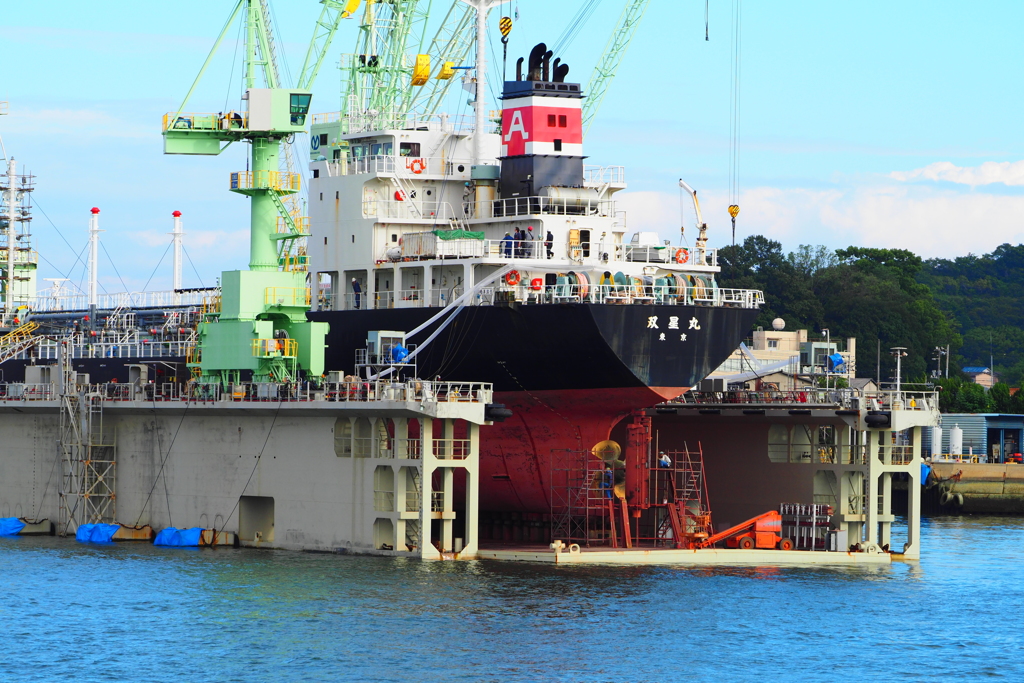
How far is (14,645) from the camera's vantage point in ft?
134

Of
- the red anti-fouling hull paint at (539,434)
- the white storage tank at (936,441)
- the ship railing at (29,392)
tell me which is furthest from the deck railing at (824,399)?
the white storage tank at (936,441)

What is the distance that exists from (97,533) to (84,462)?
9.05 ft

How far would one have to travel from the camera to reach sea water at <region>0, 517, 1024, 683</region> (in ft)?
127

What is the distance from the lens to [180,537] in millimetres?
55781

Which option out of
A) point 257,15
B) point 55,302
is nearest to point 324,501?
point 257,15

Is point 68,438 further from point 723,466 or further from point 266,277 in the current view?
point 723,466

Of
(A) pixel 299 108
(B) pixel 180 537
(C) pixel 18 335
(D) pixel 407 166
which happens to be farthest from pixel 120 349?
(A) pixel 299 108

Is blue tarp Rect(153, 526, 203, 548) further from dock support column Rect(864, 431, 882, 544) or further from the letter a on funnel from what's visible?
dock support column Rect(864, 431, 882, 544)

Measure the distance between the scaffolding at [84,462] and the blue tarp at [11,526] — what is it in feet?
7.68

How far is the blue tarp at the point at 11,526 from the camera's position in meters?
61.3

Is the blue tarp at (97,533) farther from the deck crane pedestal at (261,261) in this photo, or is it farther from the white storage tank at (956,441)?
the white storage tank at (956,441)

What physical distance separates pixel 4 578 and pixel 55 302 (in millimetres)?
38483

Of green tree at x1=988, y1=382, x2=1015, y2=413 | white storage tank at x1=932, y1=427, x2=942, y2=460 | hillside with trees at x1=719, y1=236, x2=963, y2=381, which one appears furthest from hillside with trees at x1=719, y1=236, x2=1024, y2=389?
white storage tank at x1=932, y1=427, x2=942, y2=460

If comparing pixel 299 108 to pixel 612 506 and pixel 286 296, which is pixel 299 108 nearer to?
pixel 286 296
